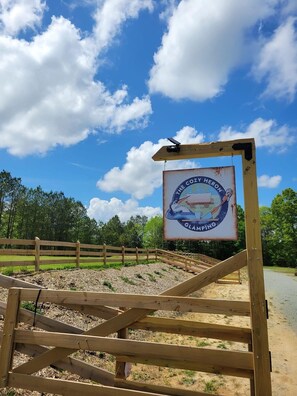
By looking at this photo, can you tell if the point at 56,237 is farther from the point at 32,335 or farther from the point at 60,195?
the point at 32,335

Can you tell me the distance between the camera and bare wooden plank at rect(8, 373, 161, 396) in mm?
3344

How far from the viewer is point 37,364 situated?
3.67m

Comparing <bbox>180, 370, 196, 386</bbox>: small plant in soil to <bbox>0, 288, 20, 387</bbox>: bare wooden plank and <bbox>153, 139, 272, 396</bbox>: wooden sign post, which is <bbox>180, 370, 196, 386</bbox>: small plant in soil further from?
<bbox>0, 288, 20, 387</bbox>: bare wooden plank

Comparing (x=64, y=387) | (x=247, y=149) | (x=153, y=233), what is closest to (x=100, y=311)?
(x=64, y=387)

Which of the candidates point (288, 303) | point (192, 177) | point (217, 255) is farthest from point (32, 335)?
point (217, 255)

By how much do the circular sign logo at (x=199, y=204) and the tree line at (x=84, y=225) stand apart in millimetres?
46339

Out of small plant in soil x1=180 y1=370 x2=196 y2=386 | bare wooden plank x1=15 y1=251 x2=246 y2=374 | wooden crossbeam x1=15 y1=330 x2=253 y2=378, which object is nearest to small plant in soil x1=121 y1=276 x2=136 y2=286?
small plant in soil x1=180 y1=370 x2=196 y2=386

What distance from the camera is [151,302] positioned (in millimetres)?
3441

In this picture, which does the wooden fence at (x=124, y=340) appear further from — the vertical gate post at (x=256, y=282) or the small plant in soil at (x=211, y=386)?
the small plant in soil at (x=211, y=386)

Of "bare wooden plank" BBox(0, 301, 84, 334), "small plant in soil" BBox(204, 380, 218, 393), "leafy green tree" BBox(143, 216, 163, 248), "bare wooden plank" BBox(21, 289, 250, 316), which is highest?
"leafy green tree" BBox(143, 216, 163, 248)

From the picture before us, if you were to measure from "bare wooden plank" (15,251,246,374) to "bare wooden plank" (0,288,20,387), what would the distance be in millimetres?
156

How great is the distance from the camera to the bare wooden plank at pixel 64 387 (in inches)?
132

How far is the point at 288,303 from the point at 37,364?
1474cm

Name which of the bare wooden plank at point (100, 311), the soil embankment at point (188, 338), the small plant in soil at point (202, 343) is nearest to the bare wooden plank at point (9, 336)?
the bare wooden plank at point (100, 311)
